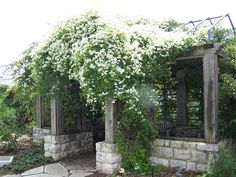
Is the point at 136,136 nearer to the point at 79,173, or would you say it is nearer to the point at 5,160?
the point at 79,173

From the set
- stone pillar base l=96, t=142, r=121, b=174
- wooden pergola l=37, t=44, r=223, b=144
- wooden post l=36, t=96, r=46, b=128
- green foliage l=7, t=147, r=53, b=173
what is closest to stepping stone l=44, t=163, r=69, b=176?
green foliage l=7, t=147, r=53, b=173

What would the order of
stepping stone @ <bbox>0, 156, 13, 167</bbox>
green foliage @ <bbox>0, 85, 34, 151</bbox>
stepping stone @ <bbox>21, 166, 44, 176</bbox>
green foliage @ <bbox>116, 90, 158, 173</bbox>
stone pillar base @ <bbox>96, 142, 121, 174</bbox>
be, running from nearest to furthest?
green foliage @ <bbox>116, 90, 158, 173</bbox> < stone pillar base @ <bbox>96, 142, 121, 174</bbox> < stepping stone @ <bbox>21, 166, 44, 176</bbox> < stepping stone @ <bbox>0, 156, 13, 167</bbox> < green foliage @ <bbox>0, 85, 34, 151</bbox>

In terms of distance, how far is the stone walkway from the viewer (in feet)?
20.1

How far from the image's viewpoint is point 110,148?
19.2ft

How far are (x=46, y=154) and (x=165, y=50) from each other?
13.0ft

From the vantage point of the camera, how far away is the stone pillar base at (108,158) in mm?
5828

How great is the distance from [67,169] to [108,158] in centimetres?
118

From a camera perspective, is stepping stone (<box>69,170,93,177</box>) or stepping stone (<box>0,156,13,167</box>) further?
stepping stone (<box>0,156,13,167</box>)

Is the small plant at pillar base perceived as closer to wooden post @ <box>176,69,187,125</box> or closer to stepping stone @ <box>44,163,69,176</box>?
stepping stone @ <box>44,163,69,176</box>

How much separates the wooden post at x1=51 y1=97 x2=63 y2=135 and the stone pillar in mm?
1743

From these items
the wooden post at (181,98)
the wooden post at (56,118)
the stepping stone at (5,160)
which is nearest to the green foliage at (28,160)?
the stepping stone at (5,160)

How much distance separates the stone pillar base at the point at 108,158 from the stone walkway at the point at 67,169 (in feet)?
1.27

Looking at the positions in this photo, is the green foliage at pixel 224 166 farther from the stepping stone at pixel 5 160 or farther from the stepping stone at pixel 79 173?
the stepping stone at pixel 5 160

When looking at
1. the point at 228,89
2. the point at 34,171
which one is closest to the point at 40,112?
the point at 34,171
